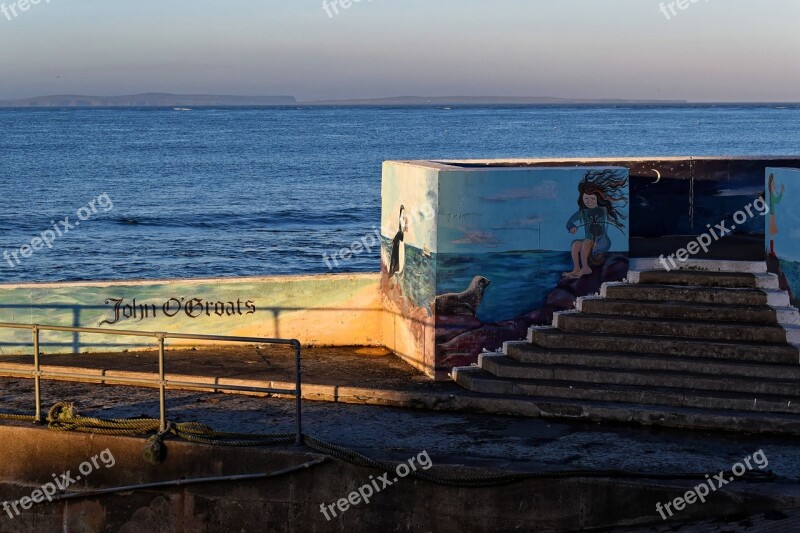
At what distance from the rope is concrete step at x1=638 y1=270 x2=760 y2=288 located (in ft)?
12.2

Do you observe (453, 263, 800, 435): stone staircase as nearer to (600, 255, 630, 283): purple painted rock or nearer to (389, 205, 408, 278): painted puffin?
(600, 255, 630, 283): purple painted rock

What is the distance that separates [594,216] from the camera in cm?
1230

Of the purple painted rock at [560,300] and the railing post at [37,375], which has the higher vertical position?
the purple painted rock at [560,300]

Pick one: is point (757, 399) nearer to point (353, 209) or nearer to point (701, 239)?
point (701, 239)

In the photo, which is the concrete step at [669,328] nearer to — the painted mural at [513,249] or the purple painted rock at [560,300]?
the purple painted rock at [560,300]

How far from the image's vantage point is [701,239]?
14.2 m

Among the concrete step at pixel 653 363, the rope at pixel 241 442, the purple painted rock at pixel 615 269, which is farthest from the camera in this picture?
the purple painted rock at pixel 615 269

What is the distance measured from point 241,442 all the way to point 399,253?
4309 mm

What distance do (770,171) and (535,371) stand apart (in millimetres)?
3628

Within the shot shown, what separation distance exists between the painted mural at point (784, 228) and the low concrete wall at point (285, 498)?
375 cm

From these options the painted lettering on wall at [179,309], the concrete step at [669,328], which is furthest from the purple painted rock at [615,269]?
the painted lettering on wall at [179,309]

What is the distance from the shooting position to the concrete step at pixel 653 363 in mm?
10867

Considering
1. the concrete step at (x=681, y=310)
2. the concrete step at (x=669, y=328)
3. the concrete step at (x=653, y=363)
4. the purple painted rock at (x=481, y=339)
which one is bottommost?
the concrete step at (x=653, y=363)

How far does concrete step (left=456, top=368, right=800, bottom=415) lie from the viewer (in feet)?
34.2
